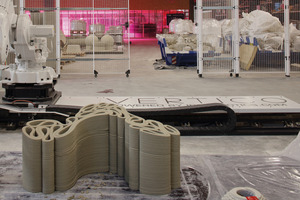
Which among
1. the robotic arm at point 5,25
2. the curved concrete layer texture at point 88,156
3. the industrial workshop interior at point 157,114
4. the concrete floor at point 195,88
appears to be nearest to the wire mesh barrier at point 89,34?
the industrial workshop interior at point 157,114

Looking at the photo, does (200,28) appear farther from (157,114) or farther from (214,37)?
(157,114)

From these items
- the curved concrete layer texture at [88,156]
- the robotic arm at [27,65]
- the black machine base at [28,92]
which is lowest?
the curved concrete layer texture at [88,156]

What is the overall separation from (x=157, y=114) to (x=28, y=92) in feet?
5.41

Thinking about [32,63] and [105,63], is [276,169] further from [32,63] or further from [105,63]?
[105,63]

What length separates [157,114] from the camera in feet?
16.3

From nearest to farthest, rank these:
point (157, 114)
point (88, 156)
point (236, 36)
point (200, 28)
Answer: point (88, 156) < point (157, 114) < point (200, 28) < point (236, 36)

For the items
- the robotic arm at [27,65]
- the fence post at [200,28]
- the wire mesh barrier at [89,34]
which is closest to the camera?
the robotic arm at [27,65]

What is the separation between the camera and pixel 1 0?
15.1 ft

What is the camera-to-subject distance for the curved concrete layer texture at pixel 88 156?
8.05ft

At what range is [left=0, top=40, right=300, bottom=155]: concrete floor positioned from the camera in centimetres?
464

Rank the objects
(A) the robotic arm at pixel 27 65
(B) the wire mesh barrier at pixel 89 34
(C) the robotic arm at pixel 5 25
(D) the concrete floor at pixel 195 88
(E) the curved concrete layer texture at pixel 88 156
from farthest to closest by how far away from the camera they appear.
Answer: (B) the wire mesh barrier at pixel 89 34 < (A) the robotic arm at pixel 27 65 < (D) the concrete floor at pixel 195 88 < (C) the robotic arm at pixel 5 25 < (E) the curved concrete layer texture at pixel 88 156

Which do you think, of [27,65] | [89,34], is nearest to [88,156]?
[27,65]

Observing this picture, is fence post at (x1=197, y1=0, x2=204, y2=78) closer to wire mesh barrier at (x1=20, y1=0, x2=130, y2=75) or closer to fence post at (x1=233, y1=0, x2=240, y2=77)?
fence post at (x1=233, y1=0, x2=240, y2=77)

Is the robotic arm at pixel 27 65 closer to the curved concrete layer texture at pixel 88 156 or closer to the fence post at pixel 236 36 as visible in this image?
the curved concrete layer texture at pixel 88 156
